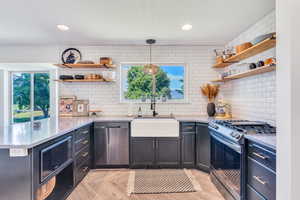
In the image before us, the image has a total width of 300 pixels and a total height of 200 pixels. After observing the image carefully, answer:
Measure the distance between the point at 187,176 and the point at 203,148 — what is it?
530mm

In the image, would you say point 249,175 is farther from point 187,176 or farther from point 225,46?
point 225,46

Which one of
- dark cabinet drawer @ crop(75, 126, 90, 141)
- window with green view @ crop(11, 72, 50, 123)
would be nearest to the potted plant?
dark cabinet drawer @ crop(75, 126, 90, 141)

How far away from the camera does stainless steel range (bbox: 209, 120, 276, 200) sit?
1.86 m

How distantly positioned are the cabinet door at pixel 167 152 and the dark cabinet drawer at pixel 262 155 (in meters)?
1.51

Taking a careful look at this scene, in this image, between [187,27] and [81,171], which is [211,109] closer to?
[187,27]

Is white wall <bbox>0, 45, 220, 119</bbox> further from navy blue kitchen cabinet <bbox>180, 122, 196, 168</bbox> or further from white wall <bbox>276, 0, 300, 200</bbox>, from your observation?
white wall <bbox>276, 0, 300, 200</bbox>

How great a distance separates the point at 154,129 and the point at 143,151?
1.44 ft

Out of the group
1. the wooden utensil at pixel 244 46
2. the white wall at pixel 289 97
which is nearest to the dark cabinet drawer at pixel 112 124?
the wooden utensil at pixel 244 46

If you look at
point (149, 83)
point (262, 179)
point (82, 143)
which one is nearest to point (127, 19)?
point (149, 83)

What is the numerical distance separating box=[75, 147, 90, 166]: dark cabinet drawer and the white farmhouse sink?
31.0 inches

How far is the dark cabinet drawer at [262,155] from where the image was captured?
4.65 feet

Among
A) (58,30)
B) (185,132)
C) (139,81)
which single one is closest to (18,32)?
(58,30)

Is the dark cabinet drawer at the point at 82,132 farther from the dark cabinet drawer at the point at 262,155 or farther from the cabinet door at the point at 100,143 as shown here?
the dark cabinet drawer at the point at 262,155

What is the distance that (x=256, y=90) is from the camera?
2689 mm
